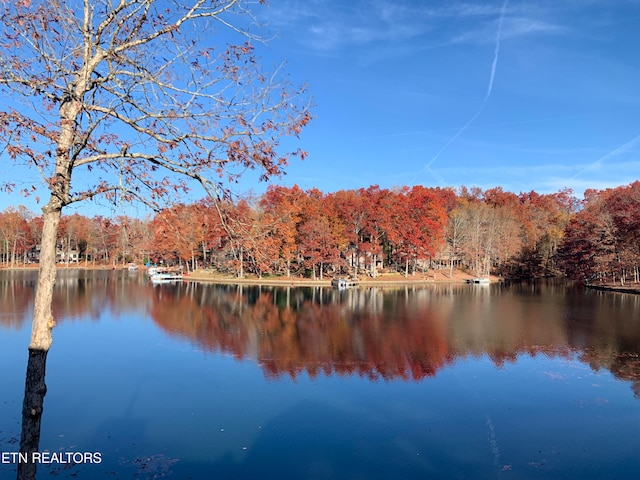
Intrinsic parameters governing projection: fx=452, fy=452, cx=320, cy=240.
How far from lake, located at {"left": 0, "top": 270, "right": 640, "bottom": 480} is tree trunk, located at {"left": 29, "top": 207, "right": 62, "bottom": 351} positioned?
4.88 m

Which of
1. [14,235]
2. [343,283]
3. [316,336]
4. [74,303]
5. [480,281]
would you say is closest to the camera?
[316,336]

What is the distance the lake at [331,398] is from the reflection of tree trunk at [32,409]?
4450 mm

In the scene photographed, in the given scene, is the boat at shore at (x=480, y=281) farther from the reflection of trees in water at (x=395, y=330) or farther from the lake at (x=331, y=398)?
the lake at (x=331, y=398)

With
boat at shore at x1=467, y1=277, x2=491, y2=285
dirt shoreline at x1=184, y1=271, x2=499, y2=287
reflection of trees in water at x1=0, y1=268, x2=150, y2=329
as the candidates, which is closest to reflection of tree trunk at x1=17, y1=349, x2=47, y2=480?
reflection of trees in water at x1=0, y1=268, x2=150, y2=329

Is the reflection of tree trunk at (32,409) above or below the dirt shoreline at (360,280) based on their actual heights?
above

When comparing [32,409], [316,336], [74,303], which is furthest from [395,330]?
[74,303]

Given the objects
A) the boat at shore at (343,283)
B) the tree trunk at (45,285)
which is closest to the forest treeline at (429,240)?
the boat at shore at (343,283)

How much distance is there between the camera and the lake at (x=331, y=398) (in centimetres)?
813

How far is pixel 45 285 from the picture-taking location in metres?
3.81

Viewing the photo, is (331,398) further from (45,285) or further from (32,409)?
(45,285)

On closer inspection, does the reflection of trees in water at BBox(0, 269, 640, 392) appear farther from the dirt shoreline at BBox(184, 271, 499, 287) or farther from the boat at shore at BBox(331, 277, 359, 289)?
the dirt shoreline at BBox(184, 271, 499, 287)

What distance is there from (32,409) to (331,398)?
868cm

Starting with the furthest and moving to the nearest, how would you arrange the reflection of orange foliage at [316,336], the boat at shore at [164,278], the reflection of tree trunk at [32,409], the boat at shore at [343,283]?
the boat at shore at [164,278] → the boat at shore at [343,283] → the reflection of orange foliage at [316,336] → the reflection of tree trunk at [32,409]

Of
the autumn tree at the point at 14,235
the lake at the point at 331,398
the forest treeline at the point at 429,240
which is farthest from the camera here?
the autumn tree at the point at 14,235
